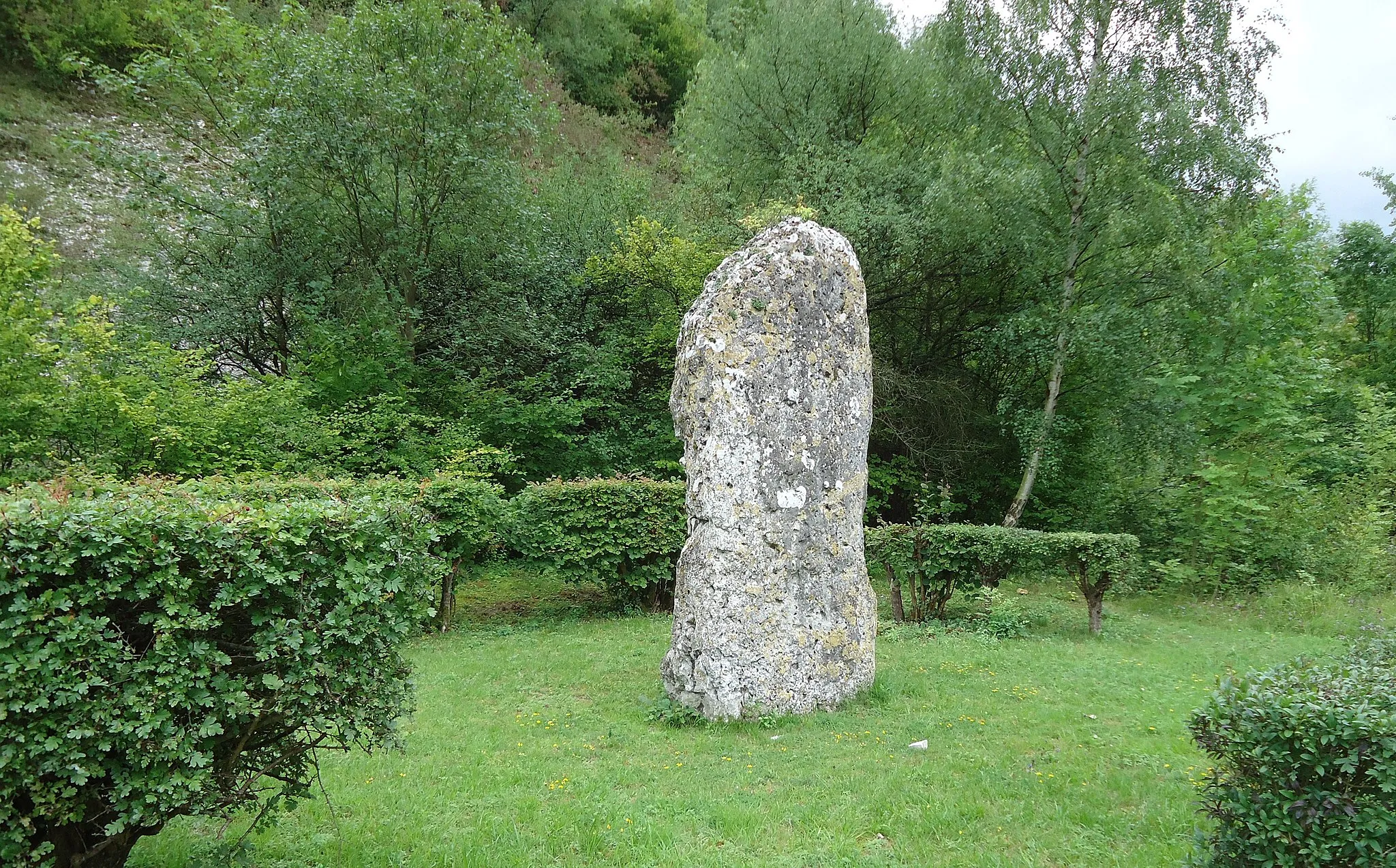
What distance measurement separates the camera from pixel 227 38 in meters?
16.8

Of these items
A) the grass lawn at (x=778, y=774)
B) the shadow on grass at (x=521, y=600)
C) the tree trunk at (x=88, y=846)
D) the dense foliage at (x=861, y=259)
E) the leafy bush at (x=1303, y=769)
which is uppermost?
the dense foliage at (x=861, y=259)

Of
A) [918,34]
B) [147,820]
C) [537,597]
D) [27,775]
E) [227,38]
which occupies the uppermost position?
[918,34]

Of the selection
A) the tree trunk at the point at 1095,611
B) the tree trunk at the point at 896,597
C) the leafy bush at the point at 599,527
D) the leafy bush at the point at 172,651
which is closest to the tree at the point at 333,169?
the leafy bush at the point at 599,527

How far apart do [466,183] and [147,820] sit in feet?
50.2

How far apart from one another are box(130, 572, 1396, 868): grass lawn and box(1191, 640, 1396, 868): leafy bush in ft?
3.85

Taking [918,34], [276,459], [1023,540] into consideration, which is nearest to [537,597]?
[276,459]

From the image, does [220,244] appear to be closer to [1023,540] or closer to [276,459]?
[276,459]

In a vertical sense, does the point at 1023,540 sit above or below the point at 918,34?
below

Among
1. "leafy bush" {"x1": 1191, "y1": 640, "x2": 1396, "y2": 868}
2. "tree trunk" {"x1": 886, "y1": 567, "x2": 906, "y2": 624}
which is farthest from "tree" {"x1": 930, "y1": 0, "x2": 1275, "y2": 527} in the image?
"leafy bush" {"x1": 1191, "y1": 640, "x2": 1396, "y2": 868}

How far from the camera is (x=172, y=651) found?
330 cm

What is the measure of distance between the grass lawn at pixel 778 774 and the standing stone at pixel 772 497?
0.48m

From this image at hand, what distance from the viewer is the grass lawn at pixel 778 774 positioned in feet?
15.1

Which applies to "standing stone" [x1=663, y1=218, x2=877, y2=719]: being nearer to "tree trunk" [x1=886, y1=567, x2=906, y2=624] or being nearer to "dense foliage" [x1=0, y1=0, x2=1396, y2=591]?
"tree trunk" [x1=886, y1=567, x2=906, y2=624]

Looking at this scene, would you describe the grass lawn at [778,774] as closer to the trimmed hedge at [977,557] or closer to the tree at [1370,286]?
the trimmed hedge at [977,557]
